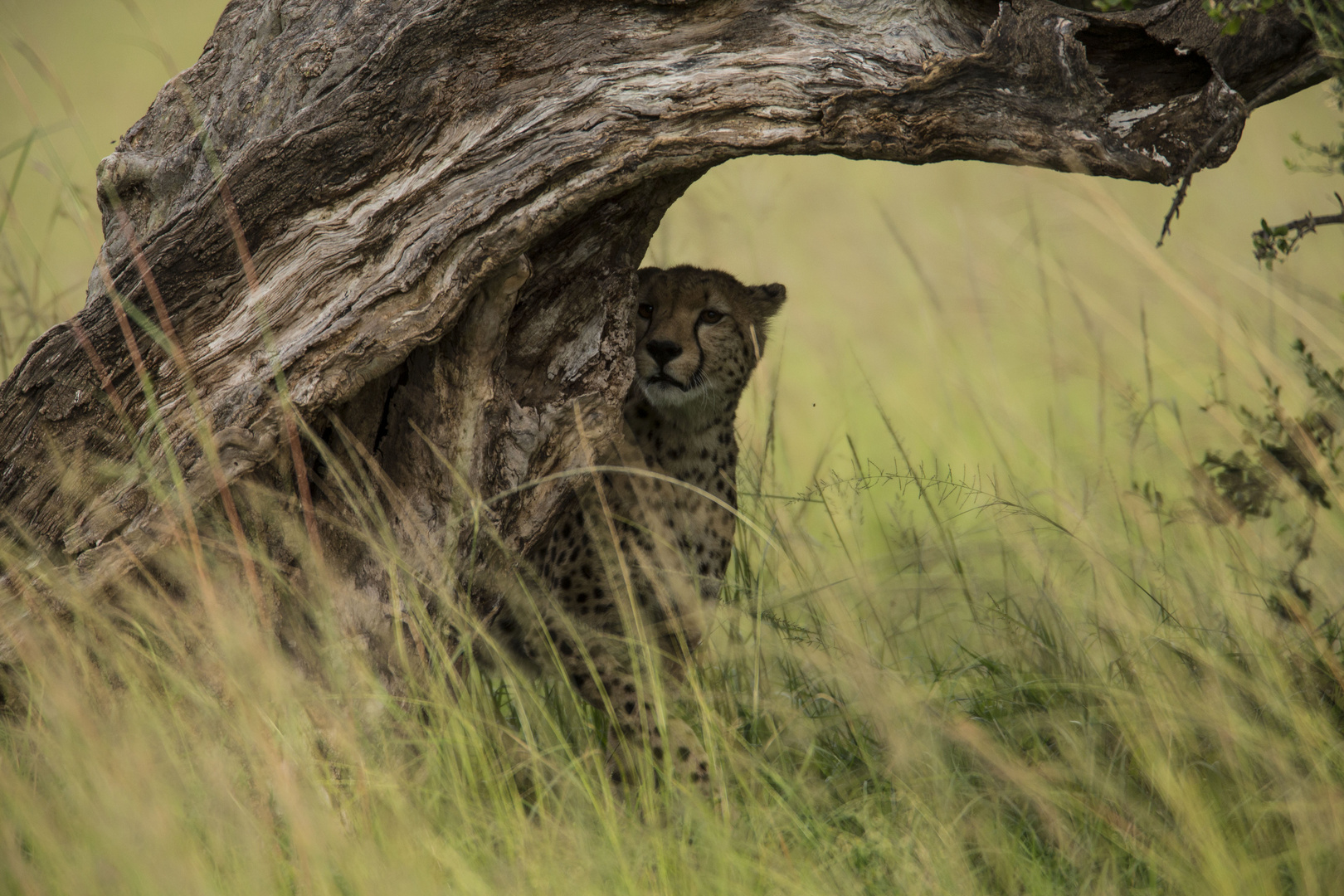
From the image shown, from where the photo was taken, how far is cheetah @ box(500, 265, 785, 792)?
124 inches

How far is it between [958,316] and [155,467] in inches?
284

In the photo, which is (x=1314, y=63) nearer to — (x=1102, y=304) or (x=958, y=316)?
(x=1102, y=304)

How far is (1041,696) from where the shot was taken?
266cm

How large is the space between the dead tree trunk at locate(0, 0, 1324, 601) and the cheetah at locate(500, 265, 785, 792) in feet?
2.23

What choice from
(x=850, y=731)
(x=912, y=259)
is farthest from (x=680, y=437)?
(x=850, y=731)

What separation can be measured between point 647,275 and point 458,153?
1167 millimetres

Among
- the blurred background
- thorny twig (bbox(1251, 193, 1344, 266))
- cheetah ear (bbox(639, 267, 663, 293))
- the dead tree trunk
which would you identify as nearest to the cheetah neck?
cheetah ear (bbox(639, 267, 663, 293))

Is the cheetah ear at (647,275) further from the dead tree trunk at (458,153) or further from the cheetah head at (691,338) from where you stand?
the dead tree trunk at (458,153)

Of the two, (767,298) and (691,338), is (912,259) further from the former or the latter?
(691,338)

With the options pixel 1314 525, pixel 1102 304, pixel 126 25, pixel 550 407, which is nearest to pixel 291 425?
pixel 550 407

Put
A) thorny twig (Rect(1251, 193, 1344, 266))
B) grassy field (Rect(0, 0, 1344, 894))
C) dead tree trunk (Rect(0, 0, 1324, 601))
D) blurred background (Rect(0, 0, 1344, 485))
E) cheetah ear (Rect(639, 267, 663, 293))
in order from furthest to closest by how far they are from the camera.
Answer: blurred background (Rect(0, 0, 1344, 485))
cheetah ear (Rect(639, 267, 663, 293))
thorny twig (Rect(1251, 193, 1344, 266))
dead tree trunk (Rect(0, 0, 1324, 601))
grassy field (Rect(0, 0, 1344, 894))

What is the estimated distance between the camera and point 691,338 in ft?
11.3

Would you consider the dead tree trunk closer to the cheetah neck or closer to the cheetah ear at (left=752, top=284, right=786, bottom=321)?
the cheetah neck

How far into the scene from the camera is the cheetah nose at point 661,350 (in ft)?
10.9
